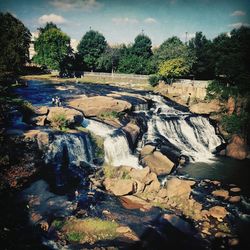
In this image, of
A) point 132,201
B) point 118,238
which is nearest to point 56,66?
point 132,201

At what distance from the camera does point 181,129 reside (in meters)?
40.1

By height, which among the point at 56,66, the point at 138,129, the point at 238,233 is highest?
the point at 56,66

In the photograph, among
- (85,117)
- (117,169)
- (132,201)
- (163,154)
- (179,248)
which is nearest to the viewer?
(179,248)

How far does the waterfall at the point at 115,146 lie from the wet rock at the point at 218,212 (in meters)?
10.3

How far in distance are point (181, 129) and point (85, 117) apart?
13824 millimetres

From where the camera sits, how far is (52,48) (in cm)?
6888

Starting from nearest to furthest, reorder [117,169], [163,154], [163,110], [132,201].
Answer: [132,201], [117,169], [163,154], [163,110]

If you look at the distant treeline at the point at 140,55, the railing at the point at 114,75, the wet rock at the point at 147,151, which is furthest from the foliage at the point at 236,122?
the railing at the point at 114,75

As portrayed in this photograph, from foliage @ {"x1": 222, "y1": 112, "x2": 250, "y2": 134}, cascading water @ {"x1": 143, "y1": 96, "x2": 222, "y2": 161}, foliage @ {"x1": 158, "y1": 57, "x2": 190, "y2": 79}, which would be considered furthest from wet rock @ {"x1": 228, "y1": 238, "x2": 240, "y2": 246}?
foliage @ {"x1": 158, "y1": 57, "x2": 190, "y2": 79}

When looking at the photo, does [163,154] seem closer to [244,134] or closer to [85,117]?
[85,117]

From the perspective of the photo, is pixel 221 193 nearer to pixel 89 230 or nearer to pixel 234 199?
pixel 234 199

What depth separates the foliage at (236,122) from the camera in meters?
39.4

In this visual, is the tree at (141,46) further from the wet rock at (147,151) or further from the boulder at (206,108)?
the wet rock at (147,151)

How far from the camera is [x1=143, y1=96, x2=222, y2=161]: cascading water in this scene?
1460 inches
